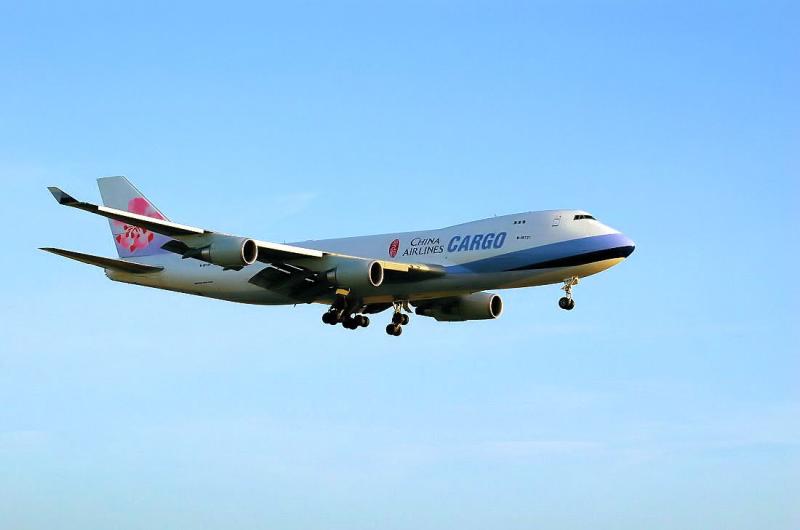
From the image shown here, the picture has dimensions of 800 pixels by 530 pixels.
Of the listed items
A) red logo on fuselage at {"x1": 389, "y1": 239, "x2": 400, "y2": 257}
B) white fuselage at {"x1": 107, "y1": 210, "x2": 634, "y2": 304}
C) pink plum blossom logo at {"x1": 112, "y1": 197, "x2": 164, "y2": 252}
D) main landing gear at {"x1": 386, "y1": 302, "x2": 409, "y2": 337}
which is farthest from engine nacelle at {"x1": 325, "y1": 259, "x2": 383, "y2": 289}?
pink plum blossom logo at {"x1": 112, "y1": 197, "x2": 164, "y2": 252}

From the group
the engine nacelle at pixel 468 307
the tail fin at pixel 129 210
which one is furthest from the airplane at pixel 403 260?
the tail fin at pixel 129 210

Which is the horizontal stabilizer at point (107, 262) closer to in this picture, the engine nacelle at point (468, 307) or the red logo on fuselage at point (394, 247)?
the red logo on fuselage at point (394, 247)

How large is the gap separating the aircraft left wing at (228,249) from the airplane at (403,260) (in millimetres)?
43

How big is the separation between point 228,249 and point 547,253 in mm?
13570

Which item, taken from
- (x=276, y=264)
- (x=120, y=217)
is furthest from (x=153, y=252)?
(x=120, y=217)

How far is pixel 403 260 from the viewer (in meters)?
56.0

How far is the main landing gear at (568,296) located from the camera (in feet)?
175

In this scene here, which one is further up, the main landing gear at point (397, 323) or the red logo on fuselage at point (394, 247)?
the red logo on fuselage at point (394, 247)

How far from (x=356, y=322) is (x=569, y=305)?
10.7 metres

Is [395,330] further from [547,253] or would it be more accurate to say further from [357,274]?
[547,253]

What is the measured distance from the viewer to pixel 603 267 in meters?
53.6

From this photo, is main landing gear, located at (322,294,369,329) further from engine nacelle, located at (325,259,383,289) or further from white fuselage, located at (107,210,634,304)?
A: engine nacelle, located at (325,259,383,289)

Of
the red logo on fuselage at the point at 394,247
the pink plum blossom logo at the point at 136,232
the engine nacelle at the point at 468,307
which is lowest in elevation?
the engine nacelle at the point at 468,307

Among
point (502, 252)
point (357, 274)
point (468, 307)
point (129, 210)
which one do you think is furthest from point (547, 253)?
point (129, 210)
